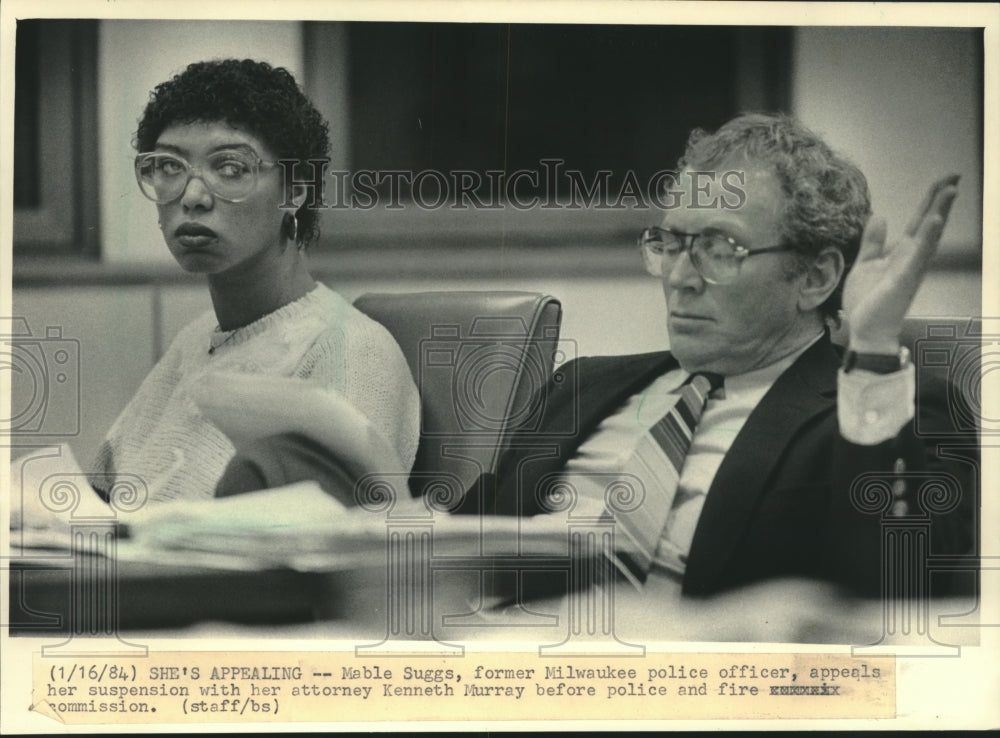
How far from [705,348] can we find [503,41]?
3.83 feet

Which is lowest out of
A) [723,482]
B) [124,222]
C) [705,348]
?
[723,482]

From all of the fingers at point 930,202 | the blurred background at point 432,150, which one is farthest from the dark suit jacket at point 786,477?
the fingers at point 930,202

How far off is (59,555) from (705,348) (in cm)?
215

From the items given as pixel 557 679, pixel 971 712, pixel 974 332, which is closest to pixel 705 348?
pixel 974 332

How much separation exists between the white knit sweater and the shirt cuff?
1.34 meters

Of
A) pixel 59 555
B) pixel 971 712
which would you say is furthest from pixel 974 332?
pixel 59 555

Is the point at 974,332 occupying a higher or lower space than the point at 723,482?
higher

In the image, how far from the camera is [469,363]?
3797 millimetres

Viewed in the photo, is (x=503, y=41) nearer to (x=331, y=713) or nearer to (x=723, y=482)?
(x=723, y=482)

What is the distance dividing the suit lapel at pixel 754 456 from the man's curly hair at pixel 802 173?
203 millimetres

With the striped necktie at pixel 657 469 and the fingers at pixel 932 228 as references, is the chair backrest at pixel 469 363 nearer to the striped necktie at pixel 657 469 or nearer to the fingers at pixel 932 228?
the striped necktie at pixel 657 469

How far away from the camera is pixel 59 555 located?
3.81 meters

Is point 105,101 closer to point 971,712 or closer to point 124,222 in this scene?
point 124,222

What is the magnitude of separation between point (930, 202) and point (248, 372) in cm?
224
